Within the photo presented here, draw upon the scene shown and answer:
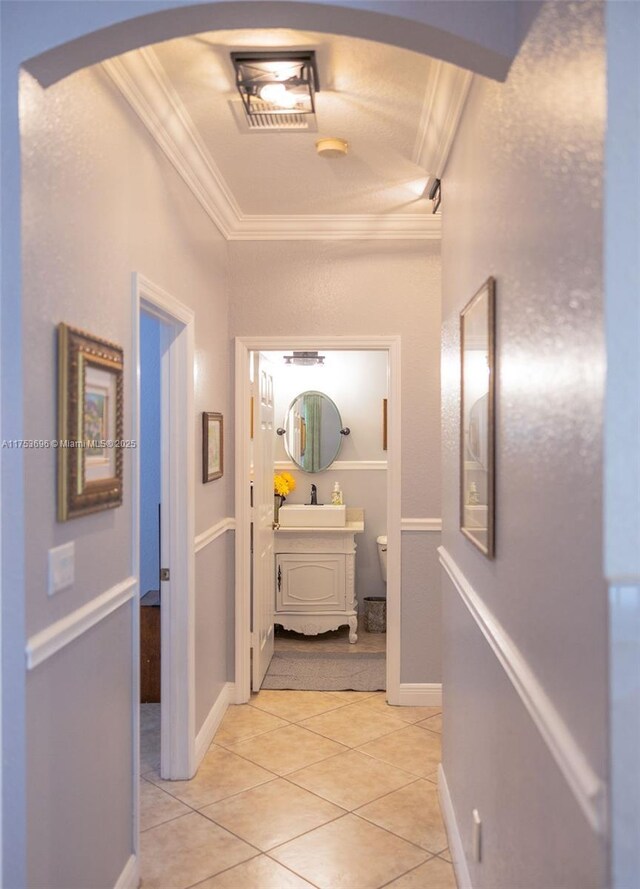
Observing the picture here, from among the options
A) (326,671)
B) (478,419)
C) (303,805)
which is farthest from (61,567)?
(326,671)

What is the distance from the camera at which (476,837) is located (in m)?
2.19

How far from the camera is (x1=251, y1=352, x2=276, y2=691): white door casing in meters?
4.45

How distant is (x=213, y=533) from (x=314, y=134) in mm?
1964

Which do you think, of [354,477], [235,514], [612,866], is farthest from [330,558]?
[612,866]

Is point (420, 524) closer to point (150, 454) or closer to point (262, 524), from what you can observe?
point (262, 524)

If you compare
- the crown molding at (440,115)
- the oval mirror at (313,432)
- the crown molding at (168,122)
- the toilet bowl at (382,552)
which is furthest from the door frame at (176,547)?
the oval mirror at (313,432)

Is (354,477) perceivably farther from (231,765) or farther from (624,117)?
(624,117)

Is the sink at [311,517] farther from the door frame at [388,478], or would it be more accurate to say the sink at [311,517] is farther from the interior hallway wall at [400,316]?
the interior hallway wall at [400,316]

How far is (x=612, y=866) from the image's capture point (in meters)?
1.04

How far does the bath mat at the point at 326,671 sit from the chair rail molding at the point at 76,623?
7.90 feet

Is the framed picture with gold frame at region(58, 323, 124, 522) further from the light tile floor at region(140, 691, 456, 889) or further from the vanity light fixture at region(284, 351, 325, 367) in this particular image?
the vanity light fixture at region(284, 351, 325, 367)

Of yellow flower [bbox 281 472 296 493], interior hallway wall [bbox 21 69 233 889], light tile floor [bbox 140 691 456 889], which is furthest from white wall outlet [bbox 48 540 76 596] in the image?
yellow flower [bbox 281 472 296 493]

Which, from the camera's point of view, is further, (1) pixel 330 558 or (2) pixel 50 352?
(1) pixel 330 558

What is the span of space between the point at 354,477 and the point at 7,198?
4.75 meters
